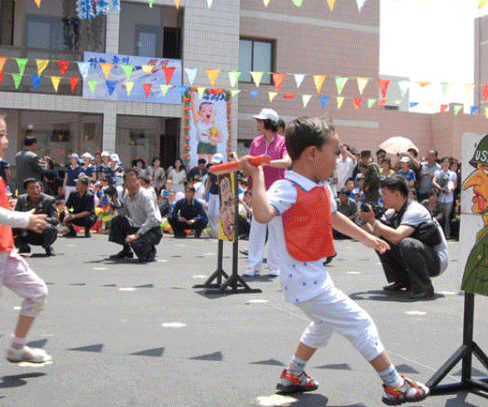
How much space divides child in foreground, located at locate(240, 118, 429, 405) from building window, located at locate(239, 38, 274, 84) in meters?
18.3

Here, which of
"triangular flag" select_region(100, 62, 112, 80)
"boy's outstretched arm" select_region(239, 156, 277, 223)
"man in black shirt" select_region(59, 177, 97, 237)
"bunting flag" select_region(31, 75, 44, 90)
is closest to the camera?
"boy's outstretched arm" select_region(239, 156, 277, 223)

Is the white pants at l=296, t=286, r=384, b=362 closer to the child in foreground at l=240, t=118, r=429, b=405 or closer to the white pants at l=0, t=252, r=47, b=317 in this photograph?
the child in foreground at l=240, t=118, r=429, b=405

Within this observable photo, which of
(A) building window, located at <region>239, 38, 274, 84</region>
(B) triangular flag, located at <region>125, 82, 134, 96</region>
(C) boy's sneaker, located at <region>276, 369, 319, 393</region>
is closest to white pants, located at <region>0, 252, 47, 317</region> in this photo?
(C) boy's sneaker, located at <region>276, 369, 319, 393</region>

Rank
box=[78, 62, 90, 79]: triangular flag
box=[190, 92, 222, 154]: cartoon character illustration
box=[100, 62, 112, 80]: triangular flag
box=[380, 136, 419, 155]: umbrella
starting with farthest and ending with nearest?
box=[380, 136, 419, 155]: umbrella < box=[190, 92, 222, 154]: cartoon character illustration < box=[100, 62, 112, 80]: triangular flag < box=[78, 62, 90, 79]: triangular flag

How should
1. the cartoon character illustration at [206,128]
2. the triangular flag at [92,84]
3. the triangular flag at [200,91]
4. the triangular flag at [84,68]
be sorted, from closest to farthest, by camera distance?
the triangular flag at [84,68] < the triangular flag at [92,84] < the triangular flag at [200,91] < the cartoon character illustration at [206,128]

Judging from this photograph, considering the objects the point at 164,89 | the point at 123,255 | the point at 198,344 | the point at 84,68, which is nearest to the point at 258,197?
the point at 198,344

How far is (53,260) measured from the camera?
358 inches

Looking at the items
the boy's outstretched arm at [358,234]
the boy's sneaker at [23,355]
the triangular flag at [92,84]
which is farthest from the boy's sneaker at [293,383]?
the triangular flag at [92,84]

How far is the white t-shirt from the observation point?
2.97 m

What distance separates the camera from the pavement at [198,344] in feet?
10.5

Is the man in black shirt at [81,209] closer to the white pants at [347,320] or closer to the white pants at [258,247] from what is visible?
the white pants at [258,247]

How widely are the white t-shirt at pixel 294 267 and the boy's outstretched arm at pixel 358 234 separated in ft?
0.89

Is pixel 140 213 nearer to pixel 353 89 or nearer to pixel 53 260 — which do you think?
pixel 53 260

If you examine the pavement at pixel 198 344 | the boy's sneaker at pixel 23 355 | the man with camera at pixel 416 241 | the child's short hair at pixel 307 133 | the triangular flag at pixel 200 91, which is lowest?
the pavement at pixel 198 344
